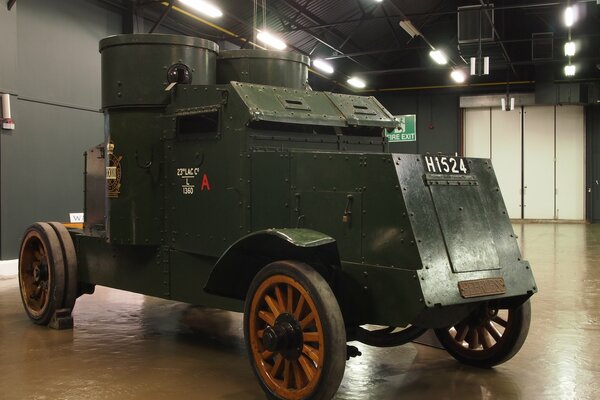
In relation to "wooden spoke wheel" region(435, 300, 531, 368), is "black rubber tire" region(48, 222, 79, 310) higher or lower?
higher

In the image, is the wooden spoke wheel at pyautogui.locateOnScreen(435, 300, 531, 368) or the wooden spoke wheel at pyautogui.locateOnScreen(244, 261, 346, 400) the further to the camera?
the wooden spoke wheel at pyautogui.locateOnScreen(435, 300, 531, 368)

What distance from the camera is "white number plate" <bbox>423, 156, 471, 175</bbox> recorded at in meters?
4.28

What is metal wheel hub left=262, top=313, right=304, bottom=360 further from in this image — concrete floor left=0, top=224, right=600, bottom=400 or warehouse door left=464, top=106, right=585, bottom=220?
warehouse door left=464, top=106, right=585, bottom=220

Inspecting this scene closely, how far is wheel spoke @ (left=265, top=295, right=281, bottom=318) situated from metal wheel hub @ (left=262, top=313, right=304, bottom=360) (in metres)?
0.10

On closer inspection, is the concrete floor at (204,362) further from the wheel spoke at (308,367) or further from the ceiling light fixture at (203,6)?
the ceiling light fixture at (203,6)

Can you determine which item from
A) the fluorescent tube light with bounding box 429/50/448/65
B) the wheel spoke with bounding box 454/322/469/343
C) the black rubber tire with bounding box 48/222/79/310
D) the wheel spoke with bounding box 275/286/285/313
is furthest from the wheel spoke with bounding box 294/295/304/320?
the fluorescent tube light with bounding box 429/50/448/65

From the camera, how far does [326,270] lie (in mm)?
4418

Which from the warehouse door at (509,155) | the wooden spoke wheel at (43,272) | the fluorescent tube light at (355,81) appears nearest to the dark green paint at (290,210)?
the wooden spoke wheel at (43,272)

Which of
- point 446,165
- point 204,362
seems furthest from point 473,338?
point 204,362

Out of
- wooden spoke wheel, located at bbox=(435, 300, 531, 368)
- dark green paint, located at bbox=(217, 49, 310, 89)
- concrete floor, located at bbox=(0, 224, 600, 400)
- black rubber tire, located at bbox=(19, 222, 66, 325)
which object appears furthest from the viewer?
black rubber tire, located at bbox=(19, 222, 66, 325)

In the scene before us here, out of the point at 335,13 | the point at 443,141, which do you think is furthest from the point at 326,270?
the point at 443,141

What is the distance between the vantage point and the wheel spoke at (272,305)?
13.6 feet

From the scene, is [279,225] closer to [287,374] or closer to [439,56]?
[287,374]

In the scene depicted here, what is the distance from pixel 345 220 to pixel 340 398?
1.18 metres
